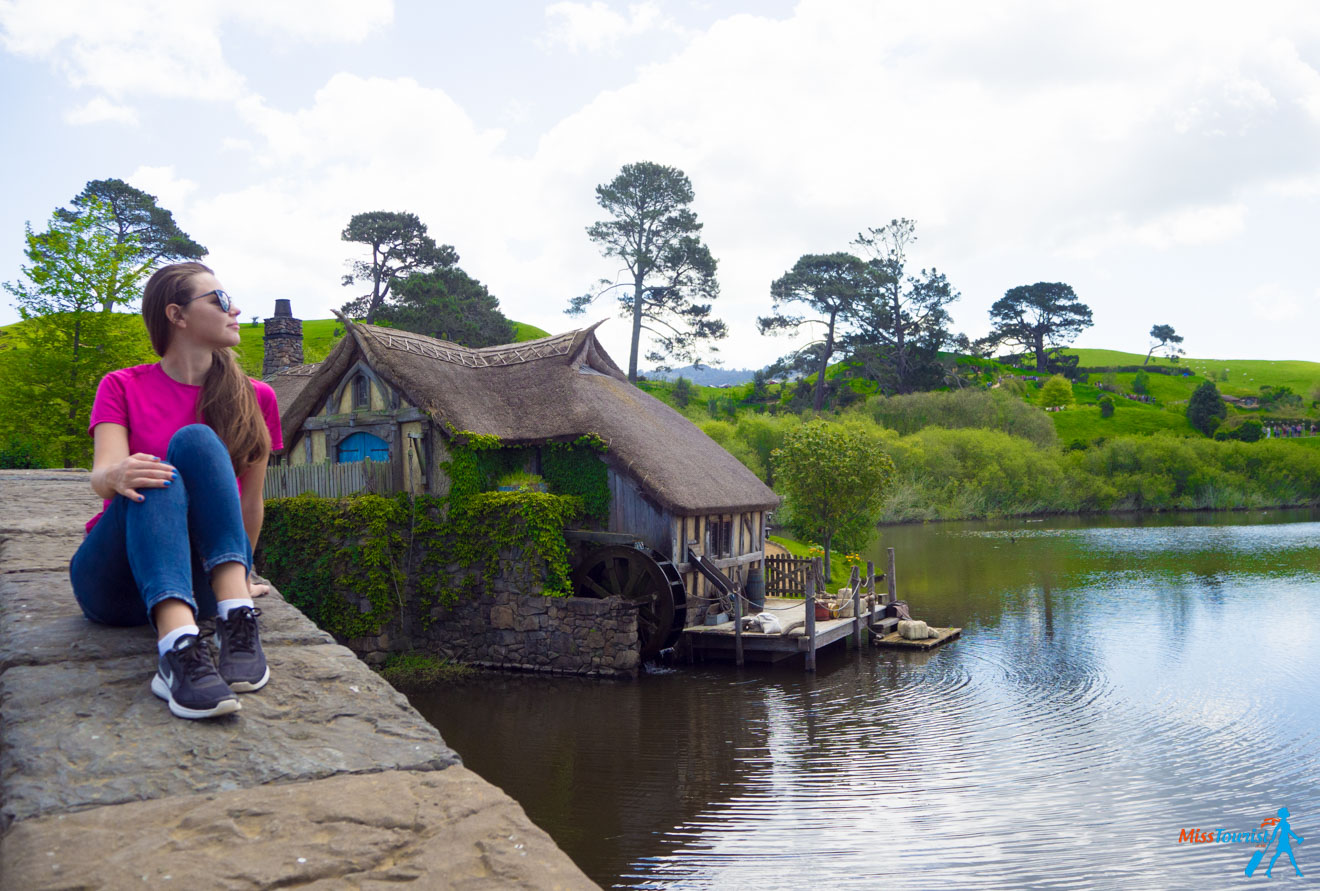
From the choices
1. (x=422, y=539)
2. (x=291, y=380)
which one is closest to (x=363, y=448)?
(x=422, y=539)

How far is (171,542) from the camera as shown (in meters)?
2.73

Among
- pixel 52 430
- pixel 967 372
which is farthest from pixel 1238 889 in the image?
pixel 967 372

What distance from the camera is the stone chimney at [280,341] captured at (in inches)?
1042

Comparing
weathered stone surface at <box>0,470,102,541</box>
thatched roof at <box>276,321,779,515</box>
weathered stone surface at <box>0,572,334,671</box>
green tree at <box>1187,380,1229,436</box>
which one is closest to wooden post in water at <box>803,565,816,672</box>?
thatched roof at <box>276,321,779,515</box>

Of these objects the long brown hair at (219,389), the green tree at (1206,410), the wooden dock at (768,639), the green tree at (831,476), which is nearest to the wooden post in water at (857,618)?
the wooden dock at (768,639)

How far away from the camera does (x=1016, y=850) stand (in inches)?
349

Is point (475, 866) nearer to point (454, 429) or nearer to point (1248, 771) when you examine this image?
point (1248, 771)

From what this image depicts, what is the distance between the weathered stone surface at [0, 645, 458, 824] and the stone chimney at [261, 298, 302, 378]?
2547 cm

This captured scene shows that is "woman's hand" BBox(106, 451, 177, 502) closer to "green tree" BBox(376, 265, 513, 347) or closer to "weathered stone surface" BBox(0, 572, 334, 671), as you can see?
"weathered stone surface" BBox(0, 572, 334, 671)

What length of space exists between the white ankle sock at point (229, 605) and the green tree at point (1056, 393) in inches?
3432

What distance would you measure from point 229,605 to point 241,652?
5.9 inches

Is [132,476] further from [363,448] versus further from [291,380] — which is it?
[291,380]

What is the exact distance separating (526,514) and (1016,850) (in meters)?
10.6

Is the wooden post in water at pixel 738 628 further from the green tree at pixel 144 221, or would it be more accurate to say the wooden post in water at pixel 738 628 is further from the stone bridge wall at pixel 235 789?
the green tree at pixel 144 221
